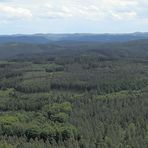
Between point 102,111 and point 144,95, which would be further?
point 144,95

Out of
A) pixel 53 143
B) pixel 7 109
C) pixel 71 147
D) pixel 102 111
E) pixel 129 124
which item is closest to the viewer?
pixel 71 147

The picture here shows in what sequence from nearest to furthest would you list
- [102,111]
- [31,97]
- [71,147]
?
[71,147] < [102,111] < [31,97]

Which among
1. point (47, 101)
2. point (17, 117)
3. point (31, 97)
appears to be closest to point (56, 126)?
point (17, 117)

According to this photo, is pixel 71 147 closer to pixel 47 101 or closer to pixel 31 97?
pixel 47 101

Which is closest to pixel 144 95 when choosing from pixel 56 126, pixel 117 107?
pixel 117 107

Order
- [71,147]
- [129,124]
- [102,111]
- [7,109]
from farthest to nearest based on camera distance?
1. [7,109]
2. [102,111]
3. [129,124]
4. [71,147]

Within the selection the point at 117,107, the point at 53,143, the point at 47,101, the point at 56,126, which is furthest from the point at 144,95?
the point at 53,143

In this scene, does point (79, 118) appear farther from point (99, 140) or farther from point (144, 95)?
point (144, 95)

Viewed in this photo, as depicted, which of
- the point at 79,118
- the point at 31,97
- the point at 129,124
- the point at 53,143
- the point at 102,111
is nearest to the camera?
the point at 53,143

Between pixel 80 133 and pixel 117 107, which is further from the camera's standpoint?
pixel 117 107
